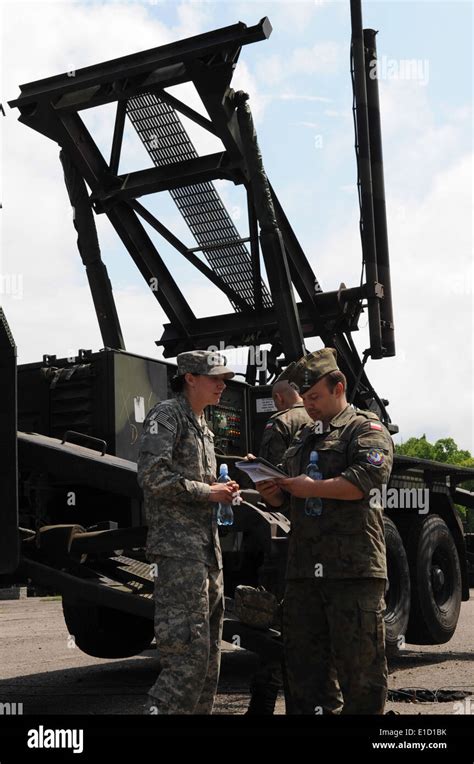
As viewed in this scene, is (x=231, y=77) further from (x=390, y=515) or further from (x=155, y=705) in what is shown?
(x=155, y=705)

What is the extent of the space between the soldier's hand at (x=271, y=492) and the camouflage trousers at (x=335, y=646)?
1.23 ft

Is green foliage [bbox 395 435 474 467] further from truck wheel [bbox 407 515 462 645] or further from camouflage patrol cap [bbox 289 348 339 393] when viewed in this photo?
camouflage patrol cap [bbox 289 348 339 393]

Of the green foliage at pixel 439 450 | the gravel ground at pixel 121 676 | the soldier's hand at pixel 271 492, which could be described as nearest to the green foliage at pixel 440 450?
the green foliage at pixel 439 450

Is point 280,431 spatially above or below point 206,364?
below

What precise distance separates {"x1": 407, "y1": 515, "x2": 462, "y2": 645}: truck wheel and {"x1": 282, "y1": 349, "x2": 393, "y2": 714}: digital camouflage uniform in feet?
13.0

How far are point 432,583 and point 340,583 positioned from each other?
4751 millimetres

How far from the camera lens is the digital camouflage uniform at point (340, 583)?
180 inches

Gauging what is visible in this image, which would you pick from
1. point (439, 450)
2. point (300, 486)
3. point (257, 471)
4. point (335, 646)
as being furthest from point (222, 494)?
point (439, 450)

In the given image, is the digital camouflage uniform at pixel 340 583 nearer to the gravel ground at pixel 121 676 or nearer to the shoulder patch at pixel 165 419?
the shoulder patch at pixel 165 419

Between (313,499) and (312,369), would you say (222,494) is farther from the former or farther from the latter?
(312,369)

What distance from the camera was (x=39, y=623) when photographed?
13.7 meters

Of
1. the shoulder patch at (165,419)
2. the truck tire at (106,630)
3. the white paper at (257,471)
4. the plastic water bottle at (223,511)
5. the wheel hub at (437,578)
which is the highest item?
the shoulder patch at (165,419)

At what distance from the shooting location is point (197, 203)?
9367 mm

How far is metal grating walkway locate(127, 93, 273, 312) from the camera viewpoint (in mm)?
9102
